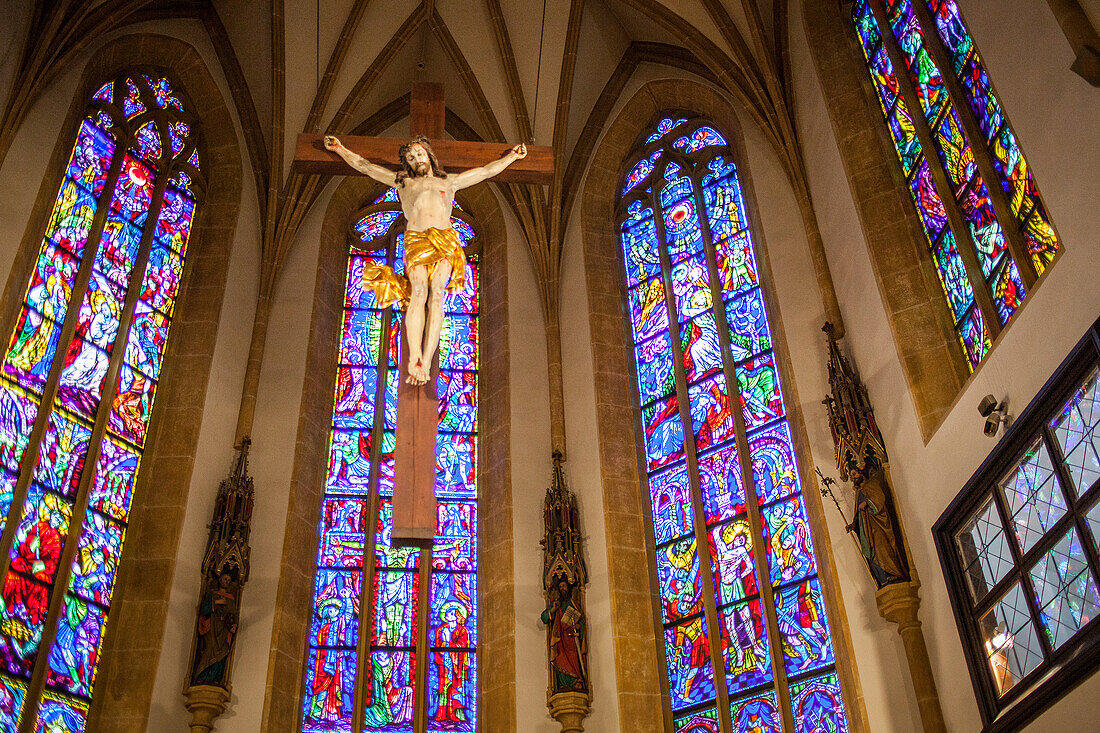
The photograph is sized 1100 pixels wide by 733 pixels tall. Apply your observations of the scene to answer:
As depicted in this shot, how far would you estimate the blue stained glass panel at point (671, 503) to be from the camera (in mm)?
10938

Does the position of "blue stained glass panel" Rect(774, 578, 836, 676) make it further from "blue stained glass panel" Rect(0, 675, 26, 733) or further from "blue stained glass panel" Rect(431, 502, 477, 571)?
"blue stained glass panel" Rect(0, 675, 26, 733)

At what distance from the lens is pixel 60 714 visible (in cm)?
915

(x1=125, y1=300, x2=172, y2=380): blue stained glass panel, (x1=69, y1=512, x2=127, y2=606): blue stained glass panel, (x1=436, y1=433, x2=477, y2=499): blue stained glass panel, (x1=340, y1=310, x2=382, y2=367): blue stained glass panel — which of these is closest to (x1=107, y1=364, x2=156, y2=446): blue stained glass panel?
(x1=125, y1=300, x2=172, y2=380): blue stained glass panel

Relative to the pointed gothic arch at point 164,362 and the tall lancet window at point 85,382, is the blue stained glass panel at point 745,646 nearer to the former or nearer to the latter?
the pointed gothic arch at point 164,362

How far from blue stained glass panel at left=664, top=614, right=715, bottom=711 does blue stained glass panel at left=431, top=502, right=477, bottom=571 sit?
213 centimetres

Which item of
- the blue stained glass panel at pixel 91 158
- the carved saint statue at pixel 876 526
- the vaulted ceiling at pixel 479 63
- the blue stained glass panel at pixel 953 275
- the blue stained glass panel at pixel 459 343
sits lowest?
the carved saint statue at pixel 876 526

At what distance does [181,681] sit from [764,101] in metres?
7.96

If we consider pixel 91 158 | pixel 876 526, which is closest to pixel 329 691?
pixel 876 526

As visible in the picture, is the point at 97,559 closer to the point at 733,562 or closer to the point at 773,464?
the point at 733,562

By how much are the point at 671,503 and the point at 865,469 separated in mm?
2496

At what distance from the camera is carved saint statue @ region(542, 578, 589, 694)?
992cm

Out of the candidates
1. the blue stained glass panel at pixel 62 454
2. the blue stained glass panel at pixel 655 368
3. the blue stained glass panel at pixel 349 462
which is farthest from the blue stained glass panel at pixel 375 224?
the blue stained glass panel at pixel 62 454

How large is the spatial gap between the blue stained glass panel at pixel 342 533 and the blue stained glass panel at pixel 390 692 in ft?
3.37

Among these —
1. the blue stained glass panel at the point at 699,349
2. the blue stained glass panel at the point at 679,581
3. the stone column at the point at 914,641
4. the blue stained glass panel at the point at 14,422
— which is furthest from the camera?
the blue stained glass panel at the point at 699,349
